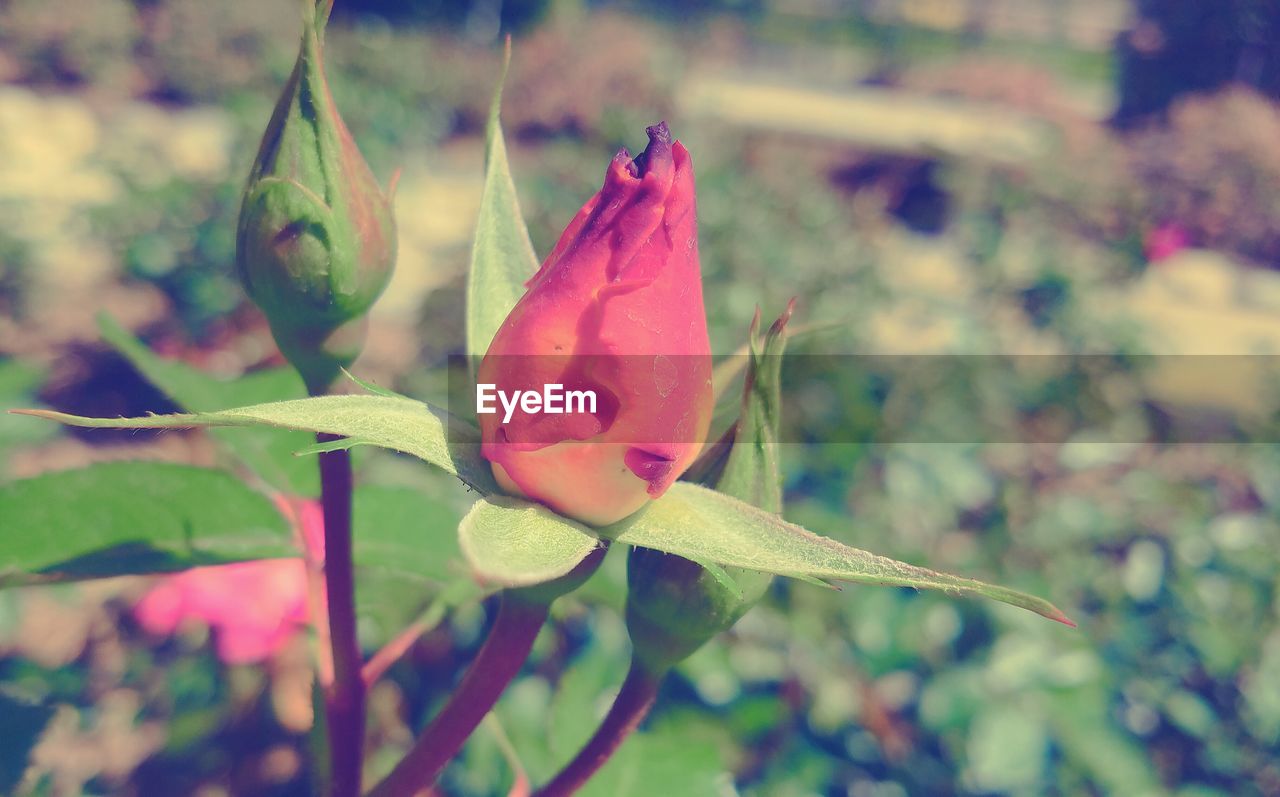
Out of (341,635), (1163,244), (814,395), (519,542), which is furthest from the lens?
(1163,244)

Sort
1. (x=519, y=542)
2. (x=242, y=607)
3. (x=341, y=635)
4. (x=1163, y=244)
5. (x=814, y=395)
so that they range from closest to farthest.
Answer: (x=519, y=542), (x=341, y=635), (x=242, y=607), (x=814, y=395), (x=1163, y=244)

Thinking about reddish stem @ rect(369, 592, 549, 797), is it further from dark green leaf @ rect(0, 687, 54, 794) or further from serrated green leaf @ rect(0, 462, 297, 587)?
dark green leaf @ rect(0, 687, 54, 794)

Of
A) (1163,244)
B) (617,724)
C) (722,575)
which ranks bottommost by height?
(1163,244)

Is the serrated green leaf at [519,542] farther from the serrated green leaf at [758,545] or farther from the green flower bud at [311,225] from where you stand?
the green flower bud at [311,225]

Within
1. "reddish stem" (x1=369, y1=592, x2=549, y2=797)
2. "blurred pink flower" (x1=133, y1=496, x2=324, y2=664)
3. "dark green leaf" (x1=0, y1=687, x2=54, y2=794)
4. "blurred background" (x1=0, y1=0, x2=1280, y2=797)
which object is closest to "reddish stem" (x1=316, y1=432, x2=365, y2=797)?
"reddish stem" (x1=369, y1=592, x2=549, y2=797)

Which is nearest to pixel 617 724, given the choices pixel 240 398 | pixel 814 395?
pixel 240 398

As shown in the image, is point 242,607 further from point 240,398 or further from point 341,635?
point 341,635

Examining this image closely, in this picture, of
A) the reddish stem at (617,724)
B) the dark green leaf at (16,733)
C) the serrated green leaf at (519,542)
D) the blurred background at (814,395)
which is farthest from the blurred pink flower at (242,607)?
the serrated green leaf at (519,542)
